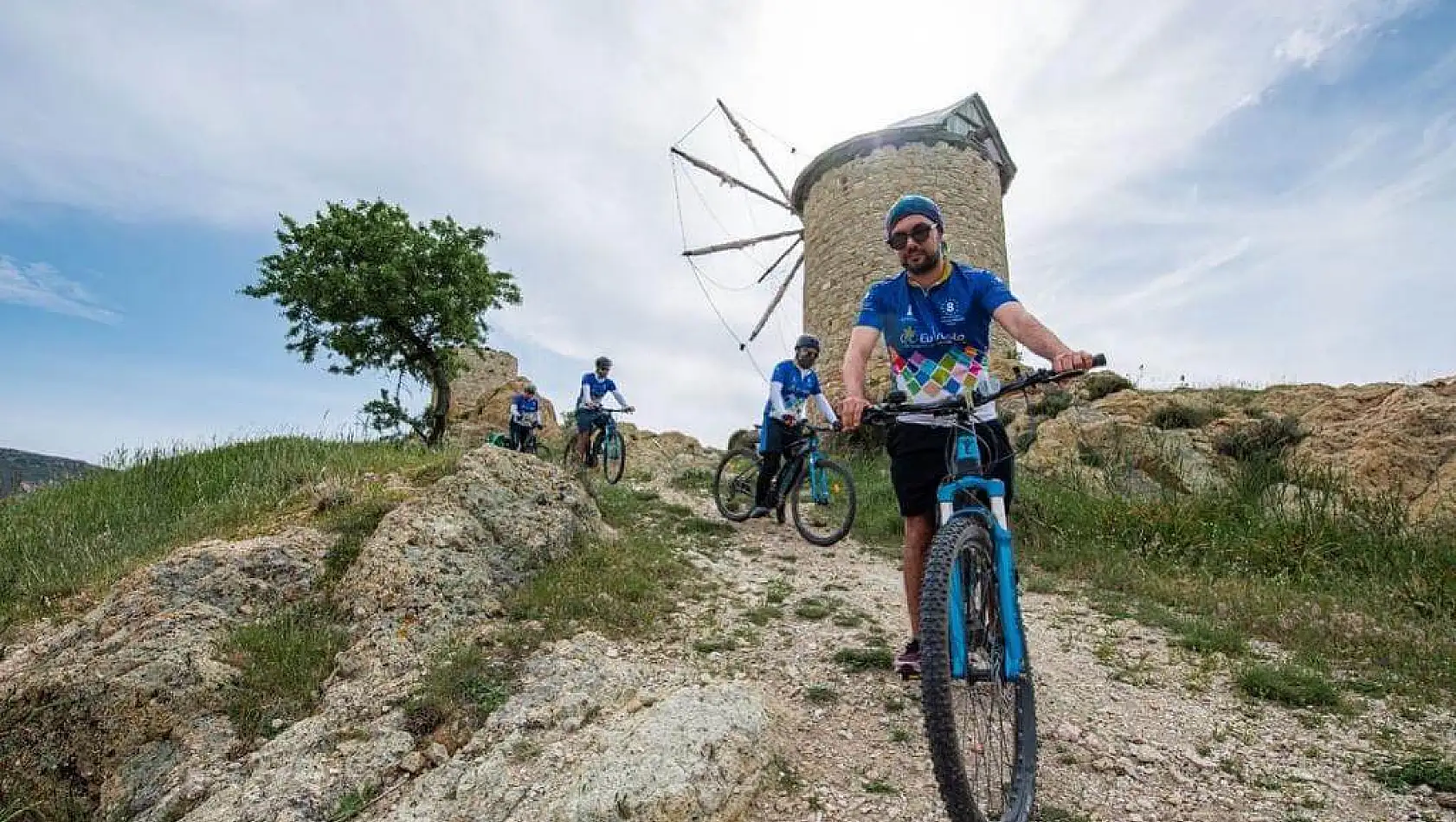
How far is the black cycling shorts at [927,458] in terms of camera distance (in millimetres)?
3279

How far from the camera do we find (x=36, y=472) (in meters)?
10.5

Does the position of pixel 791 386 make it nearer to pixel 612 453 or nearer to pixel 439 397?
pixel 612 453

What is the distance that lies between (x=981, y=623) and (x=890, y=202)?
17714mm

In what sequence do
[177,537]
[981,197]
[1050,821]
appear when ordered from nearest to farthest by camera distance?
[1050,821] → [177,537] → [981,197]

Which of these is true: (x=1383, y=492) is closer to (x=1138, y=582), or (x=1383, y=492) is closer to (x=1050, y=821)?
(x=1138, y=582)

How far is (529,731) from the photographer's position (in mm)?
3559

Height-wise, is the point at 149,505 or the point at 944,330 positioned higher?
the point at 944,330

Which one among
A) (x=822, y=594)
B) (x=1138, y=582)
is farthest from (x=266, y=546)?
(x=1138, y=582)

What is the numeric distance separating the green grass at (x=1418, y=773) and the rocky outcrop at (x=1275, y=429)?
15.8 feet

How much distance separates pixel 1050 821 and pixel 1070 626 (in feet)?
10.1

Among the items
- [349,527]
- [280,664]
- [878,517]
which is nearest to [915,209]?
[280,664]

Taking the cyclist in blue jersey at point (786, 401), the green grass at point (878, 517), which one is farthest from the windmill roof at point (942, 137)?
the cyclist in blue jersey at point (786, 401)

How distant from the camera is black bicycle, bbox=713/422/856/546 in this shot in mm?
8234

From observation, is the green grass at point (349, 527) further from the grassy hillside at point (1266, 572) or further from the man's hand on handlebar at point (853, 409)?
the grassy hillside at point (1266, 572)
